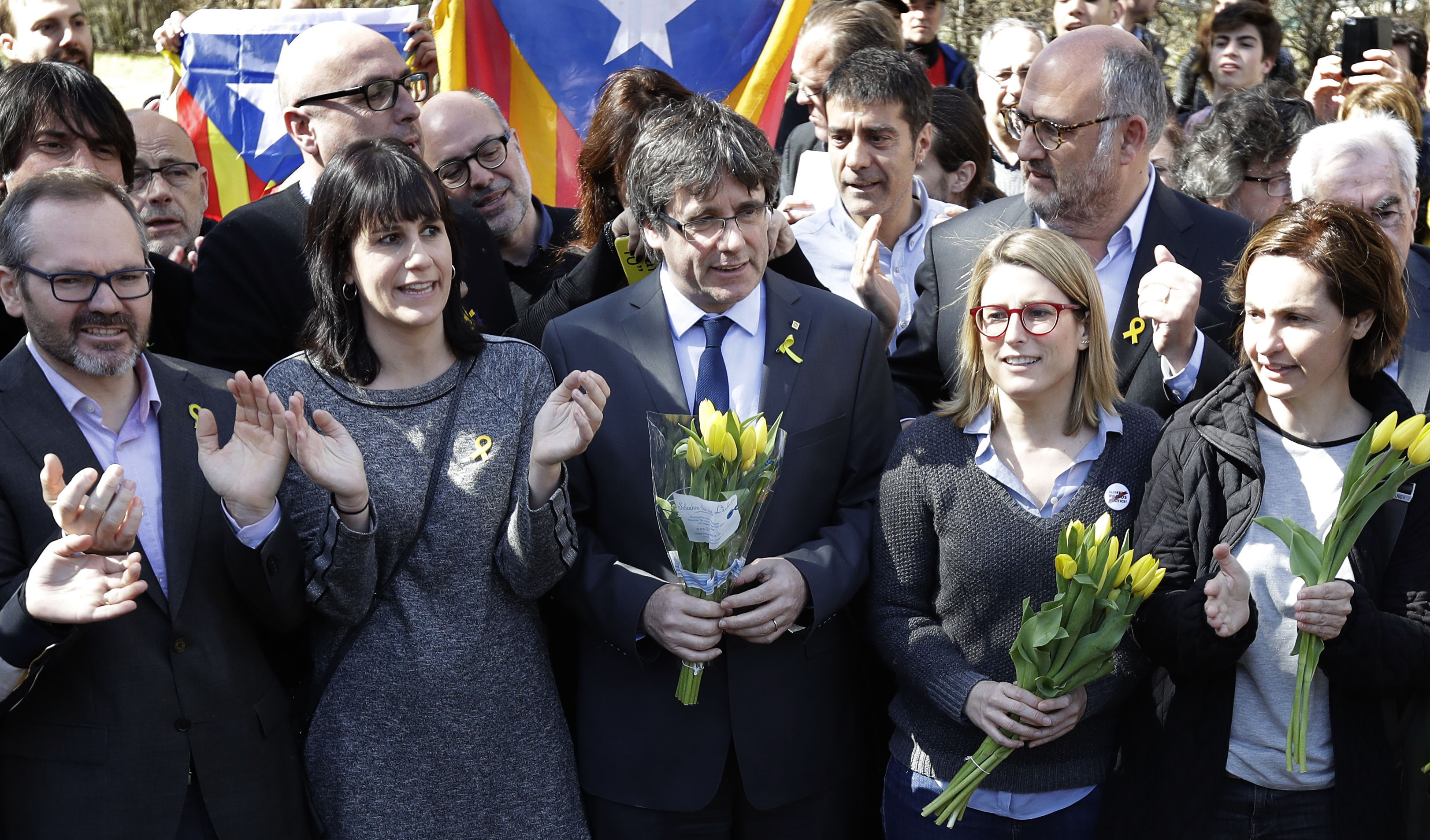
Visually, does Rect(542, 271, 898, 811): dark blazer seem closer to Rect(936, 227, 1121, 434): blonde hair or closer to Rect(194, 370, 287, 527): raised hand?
Rect(936, 227, 1121, 434): blonde hair

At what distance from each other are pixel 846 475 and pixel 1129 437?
2.54 ft

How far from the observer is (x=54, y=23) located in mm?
6254

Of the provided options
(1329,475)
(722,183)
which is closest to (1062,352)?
(1329,475)

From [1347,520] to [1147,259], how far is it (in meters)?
1.50

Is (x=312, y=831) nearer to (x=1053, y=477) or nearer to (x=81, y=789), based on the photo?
(x=81, y=789)

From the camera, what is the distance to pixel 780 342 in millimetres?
3654

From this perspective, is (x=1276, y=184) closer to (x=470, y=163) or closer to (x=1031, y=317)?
(x=1031, y=317)

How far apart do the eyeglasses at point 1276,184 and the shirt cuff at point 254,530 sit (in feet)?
13.3

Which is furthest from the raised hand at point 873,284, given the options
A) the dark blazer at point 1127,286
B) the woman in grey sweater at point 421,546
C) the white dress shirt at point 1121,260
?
the woman in grey sweater at point 421,546

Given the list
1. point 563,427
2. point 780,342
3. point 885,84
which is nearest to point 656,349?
point 780,342

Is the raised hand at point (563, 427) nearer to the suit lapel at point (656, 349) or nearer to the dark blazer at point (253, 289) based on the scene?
the suit lapel at point (656, 349)

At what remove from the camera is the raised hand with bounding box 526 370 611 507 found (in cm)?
318

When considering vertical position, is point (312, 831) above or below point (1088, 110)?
below

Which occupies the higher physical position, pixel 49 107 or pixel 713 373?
pixel 49 107
